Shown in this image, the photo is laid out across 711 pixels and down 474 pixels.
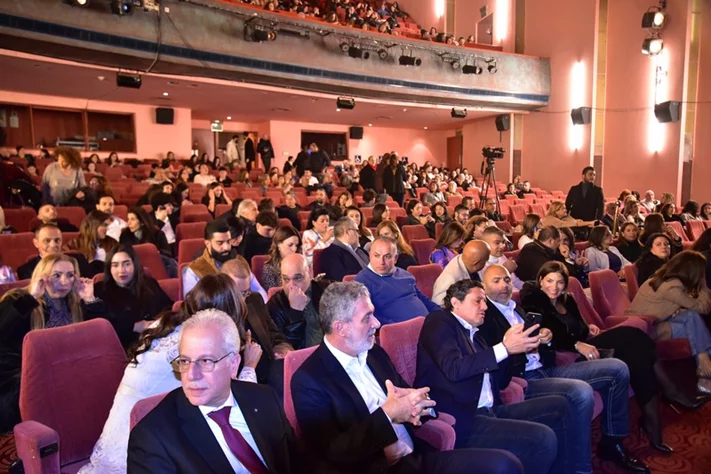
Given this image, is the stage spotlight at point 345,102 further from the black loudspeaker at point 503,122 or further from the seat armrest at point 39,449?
the seat armrest at point 39,449

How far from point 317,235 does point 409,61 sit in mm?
8376

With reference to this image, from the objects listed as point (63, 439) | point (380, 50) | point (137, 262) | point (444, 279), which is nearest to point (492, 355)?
point (444, 279)

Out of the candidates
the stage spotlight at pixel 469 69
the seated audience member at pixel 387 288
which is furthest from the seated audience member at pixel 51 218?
the stage spotlight at pixel 469 69

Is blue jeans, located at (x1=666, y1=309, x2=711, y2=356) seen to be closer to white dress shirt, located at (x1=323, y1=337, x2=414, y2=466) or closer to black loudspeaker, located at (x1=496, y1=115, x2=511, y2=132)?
white dress shirt, located at (x1=323, y1=337, x2=414, y2=466)

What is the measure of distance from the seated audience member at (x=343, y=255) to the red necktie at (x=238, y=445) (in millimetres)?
2604

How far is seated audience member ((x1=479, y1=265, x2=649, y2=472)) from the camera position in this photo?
2576 millimetres

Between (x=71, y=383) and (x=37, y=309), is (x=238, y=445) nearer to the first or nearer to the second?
(x=71, y=383)

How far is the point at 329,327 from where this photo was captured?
1.88 m

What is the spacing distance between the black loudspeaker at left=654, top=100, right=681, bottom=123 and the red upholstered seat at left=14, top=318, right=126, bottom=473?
37.9ft

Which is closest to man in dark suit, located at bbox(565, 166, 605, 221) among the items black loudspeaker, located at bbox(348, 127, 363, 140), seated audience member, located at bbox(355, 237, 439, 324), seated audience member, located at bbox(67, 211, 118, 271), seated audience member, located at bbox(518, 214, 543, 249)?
seated audience member, located at bbox(518, 214, 543, 249)

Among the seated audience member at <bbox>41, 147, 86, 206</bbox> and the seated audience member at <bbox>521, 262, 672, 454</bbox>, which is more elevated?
the seated audience member at <bbox>41, 147, 86, 206</bbox>

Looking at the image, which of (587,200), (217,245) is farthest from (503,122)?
(217,245)

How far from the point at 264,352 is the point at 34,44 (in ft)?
25.2

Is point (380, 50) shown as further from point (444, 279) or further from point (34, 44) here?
point (444, 279)
